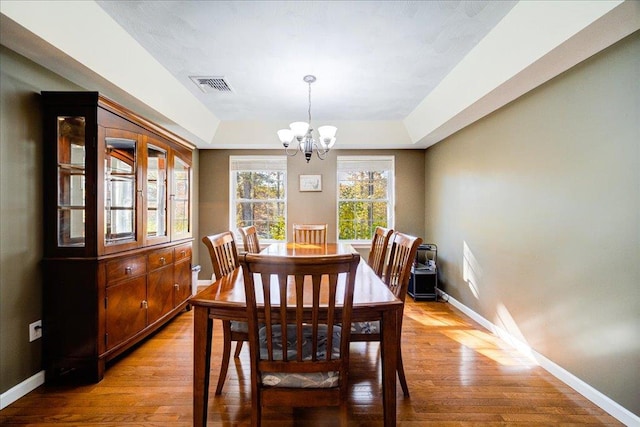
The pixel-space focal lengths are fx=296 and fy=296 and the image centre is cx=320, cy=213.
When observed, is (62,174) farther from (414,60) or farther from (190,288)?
(414,60)

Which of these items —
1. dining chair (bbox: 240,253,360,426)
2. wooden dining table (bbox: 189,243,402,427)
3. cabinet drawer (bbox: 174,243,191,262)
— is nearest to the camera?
dining chair (bbox: 240,253,360,426)

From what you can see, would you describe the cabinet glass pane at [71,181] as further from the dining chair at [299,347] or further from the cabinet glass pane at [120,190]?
the dining chair at [299,347]

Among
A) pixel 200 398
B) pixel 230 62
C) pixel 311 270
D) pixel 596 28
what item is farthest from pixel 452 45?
pixel 200 398

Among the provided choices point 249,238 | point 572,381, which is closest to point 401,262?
point 572,381

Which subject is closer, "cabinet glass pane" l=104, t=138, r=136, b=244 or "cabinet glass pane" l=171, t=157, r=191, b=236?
"cabinet glass pane" l=104, t=138, r=136, b=244

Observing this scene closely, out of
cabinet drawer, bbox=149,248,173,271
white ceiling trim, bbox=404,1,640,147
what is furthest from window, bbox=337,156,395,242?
cabinet drawer, bbox=149,248,173,271

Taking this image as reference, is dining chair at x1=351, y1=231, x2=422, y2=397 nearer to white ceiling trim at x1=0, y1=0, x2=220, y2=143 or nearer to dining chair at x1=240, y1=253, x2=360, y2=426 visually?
dining chair at x1=240, y1=253, x2=360, y2=426

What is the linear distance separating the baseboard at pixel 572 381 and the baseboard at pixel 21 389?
11.8 feet

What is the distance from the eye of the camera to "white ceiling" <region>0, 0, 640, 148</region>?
67.1 inches

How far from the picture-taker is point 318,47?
2.31 m

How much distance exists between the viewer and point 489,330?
2947mm

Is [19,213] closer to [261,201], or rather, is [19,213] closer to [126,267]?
[126,267]

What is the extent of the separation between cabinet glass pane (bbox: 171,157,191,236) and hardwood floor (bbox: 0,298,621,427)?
1.23 metres

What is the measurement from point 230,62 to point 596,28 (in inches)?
97.1
